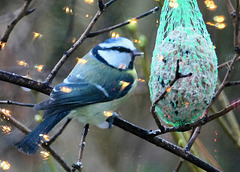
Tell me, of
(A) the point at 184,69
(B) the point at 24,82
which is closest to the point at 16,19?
(B) the point at 24,82

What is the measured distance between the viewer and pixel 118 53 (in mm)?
786

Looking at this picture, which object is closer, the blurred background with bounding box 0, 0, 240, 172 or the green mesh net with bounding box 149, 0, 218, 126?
the green mesh net with bounding box 149, 0, 218, 126

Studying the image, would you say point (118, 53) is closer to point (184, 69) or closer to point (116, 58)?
point (116, 58)

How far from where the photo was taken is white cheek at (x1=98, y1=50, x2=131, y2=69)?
31.0 inches

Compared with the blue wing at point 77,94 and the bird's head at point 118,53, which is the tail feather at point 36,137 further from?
the bird's head at point 118,53

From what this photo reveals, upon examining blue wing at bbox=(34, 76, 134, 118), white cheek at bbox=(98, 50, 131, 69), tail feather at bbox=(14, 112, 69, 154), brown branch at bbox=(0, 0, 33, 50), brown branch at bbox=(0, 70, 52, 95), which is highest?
brown branch at bbox=(0, 0, 33, 50)

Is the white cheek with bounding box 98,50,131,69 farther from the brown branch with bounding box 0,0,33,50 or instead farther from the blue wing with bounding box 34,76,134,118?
the brown branch with bounding box 0,0,33,50

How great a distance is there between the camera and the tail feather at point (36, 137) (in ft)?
2.42

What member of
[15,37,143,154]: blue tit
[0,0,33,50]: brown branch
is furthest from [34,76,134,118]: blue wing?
[0,0,33,50]: brown branch

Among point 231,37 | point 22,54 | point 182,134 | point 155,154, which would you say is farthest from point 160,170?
point 22,54

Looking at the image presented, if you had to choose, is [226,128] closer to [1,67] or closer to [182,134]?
[182,134]

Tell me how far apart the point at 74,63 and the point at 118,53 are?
0.12 metres

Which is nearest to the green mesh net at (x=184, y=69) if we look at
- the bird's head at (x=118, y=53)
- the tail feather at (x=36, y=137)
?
the bird's head at (x=118, y=53)

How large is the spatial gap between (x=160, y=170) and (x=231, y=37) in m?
0.48
